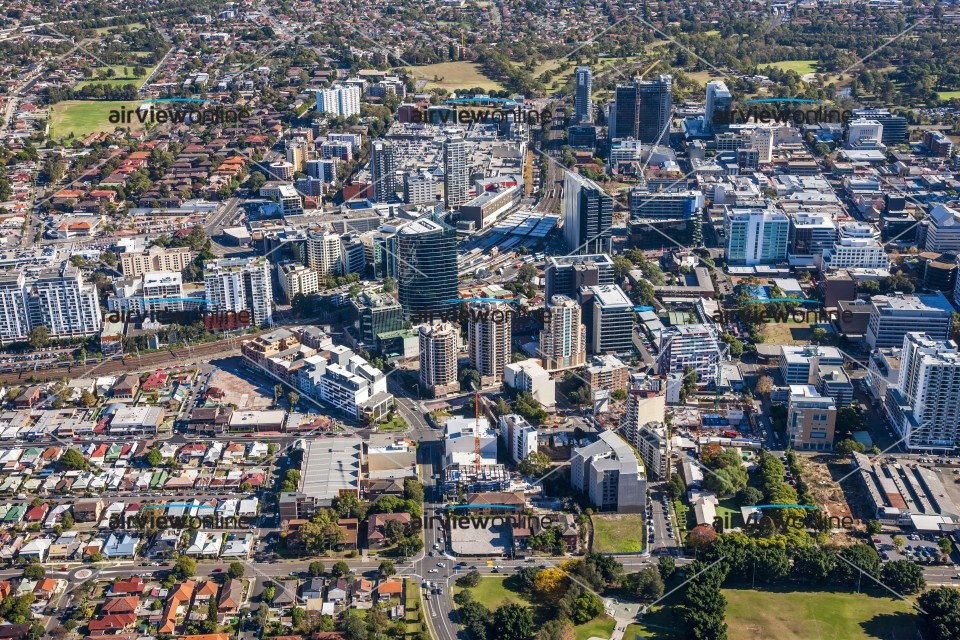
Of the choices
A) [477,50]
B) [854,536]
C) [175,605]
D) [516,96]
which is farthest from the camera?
[477,50]

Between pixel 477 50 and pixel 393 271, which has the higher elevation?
pixel 477 50

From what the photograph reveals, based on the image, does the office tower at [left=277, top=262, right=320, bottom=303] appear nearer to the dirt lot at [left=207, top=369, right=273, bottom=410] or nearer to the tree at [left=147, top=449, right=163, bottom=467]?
the dirt lot at [left=207, top=369, right=273, bottom=410]

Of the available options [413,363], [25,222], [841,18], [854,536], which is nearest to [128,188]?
[25,222]

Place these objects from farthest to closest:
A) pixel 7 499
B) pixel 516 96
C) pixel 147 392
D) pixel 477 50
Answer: pixel 477 50
pixel 516 96
pixel 147 392
pixel 7 499

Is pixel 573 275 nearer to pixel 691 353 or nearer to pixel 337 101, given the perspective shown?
pixel 691 353

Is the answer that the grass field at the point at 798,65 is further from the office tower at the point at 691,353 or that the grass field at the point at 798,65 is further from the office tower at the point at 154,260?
the office tower at the point at 154,260

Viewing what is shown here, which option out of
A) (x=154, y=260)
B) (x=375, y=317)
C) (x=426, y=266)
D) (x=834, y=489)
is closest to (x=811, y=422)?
(x=834, y=489)

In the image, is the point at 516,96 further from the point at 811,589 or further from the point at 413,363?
the point at 811,589
